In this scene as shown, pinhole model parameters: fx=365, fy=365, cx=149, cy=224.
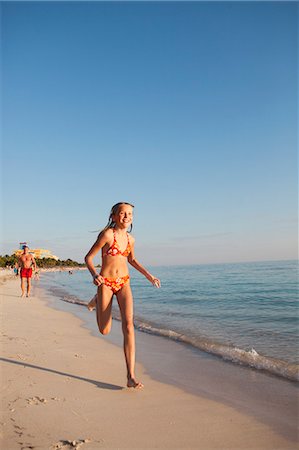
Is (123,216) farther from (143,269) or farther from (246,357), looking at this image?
(246,357)

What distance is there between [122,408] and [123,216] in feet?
7.21

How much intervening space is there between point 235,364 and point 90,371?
2.39 m

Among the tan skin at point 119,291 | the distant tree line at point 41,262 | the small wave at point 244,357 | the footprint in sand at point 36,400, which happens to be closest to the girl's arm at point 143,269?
the tan skin at point 119,291

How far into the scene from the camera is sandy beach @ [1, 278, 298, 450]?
3.18m

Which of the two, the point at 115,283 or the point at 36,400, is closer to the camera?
the point at 36,400

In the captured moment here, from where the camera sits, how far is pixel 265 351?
277 inches

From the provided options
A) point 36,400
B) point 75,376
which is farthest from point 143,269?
point 36,400

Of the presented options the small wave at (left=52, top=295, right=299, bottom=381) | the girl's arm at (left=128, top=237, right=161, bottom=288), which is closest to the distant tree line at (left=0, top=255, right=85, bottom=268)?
the small wave at (left=52, top=295, right=299, bottom=381)

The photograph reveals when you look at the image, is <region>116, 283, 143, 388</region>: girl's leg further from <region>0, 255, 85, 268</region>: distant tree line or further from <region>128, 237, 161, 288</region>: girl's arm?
<region>0, 255, 85, 268</region>: distant tree line

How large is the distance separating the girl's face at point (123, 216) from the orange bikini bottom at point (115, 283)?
26.8 inches

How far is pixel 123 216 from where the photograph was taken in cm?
465

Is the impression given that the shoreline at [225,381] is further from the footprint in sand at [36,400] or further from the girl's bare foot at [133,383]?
the footprint in sand at [36,400]

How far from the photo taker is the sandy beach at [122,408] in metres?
3.18

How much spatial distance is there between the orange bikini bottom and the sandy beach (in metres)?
1.22
